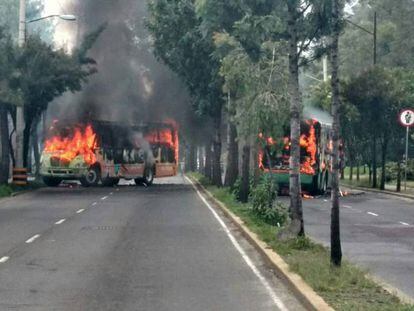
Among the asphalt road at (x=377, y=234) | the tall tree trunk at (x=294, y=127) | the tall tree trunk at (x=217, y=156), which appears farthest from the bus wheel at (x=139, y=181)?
the tall tree trunk at (x=294, y=127)

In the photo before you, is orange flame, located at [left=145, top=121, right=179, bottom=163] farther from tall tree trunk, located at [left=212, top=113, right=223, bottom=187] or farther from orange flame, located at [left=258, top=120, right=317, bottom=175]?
orange flame, located at [left=258, top=120, right=317, bottom=175]

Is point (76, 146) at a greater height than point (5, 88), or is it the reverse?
point (5, 88)

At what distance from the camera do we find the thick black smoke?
185 ft

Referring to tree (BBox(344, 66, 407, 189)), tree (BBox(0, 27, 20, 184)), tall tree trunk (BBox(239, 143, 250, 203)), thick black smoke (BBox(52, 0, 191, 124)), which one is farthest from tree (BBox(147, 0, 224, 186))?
tall tree trunk (BBox(239, 143, 250, 203))

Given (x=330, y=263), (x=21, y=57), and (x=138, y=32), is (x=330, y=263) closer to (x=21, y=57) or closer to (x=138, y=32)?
(x=21, y=57)

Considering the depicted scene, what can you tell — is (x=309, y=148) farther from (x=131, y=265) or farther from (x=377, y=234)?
(x=131, y=265)

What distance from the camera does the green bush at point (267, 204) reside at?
79.9 ft

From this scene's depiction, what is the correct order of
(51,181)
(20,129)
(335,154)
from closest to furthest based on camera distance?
1. (335,154)
2. (20,129)
3. (51,181)

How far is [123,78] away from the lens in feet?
187

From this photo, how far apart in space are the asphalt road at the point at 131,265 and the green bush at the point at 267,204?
934 mm

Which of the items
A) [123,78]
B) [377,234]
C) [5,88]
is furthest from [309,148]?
[377,234]

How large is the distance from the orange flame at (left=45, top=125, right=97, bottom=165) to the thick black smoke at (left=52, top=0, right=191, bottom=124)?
1.62 m

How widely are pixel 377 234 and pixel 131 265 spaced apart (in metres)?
8.62

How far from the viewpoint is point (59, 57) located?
1884 inches
